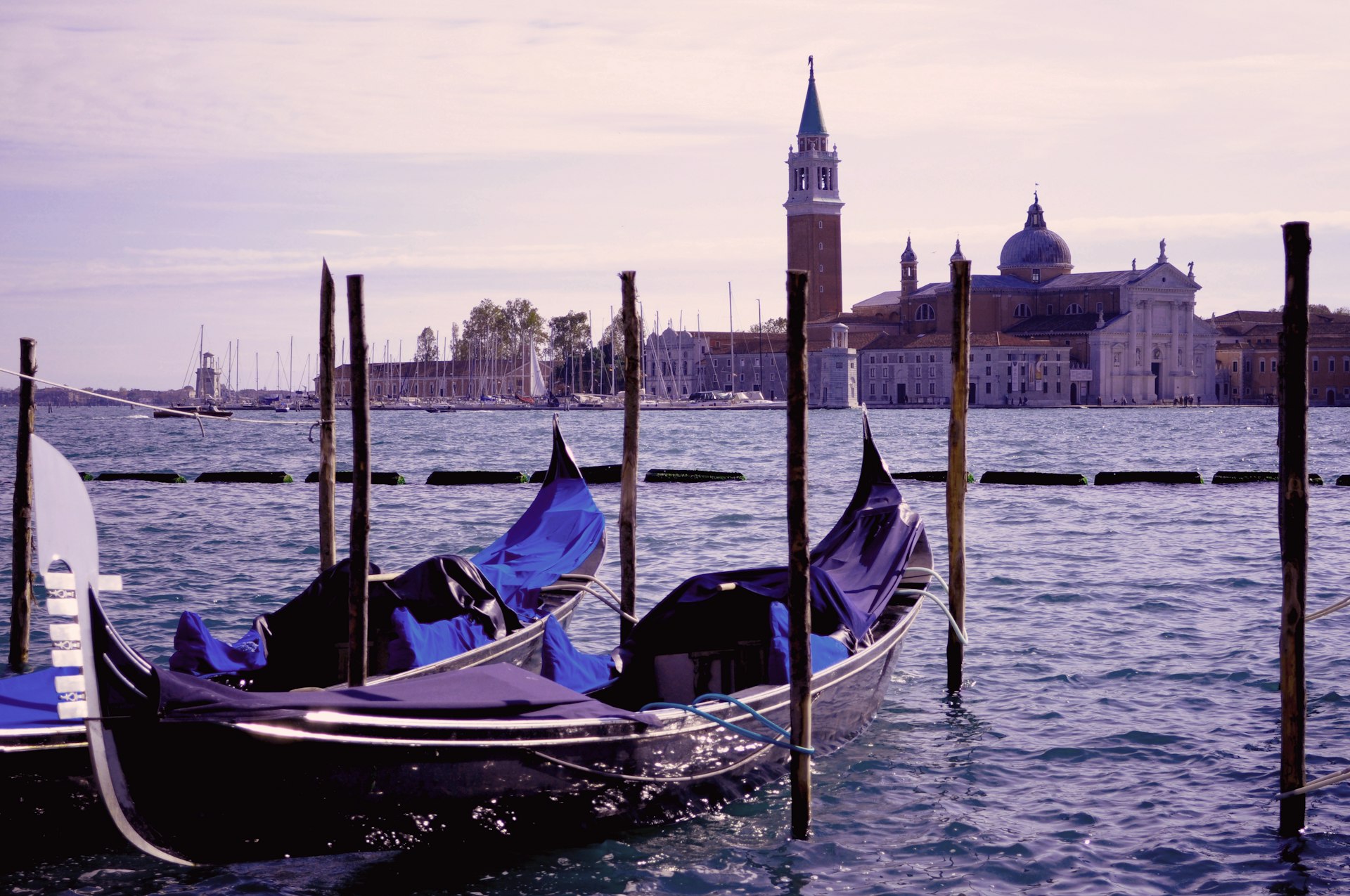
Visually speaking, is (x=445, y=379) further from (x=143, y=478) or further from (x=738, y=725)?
(x=738, y=725)

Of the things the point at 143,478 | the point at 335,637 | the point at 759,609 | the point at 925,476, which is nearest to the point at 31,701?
the point at 335,637

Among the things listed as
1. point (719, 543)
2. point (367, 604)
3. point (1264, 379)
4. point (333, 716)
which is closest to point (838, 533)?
point (367, 604)

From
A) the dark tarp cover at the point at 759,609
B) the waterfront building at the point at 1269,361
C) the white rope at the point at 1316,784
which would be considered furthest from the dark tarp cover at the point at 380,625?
the waterfront building at the point at 1269,361

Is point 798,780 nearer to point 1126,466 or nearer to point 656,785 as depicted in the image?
point 656,785

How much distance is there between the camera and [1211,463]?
102ft

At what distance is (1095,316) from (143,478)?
61843 millimetres

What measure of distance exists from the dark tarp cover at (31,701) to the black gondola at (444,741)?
19.6 inches

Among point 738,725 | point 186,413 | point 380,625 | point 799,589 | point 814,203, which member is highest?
point 814,203

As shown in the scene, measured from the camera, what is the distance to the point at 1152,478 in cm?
2291

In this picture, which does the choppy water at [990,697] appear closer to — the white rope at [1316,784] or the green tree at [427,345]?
the white rope at [1316,784]

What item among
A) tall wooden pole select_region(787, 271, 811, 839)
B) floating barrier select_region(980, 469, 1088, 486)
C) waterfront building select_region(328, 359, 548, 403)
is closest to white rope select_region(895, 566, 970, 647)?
tall wooden pole select_region(787, 271, 811, 839)

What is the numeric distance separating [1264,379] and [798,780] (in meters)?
84.5

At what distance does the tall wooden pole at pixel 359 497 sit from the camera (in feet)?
19.8

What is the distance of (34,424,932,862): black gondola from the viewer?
12.9 ft
